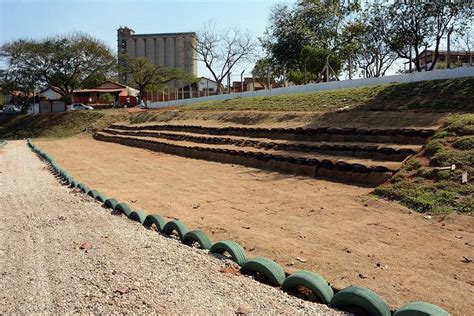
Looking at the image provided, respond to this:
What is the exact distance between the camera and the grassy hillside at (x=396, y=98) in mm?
12844

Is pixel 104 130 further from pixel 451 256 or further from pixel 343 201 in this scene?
pixel 451 256

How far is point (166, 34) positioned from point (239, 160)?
83443 mm

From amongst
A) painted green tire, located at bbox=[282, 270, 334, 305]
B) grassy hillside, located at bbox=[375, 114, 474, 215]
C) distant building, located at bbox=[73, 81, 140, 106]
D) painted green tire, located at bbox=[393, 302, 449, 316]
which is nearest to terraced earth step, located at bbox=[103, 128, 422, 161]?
grassy hillside, located at bbox=[375, 114, 474, 215]

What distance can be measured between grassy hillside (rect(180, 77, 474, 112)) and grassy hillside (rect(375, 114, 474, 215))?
7.66ft

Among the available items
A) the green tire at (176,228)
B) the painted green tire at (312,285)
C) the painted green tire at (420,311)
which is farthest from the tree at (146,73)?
the painted green tire at (420,311)

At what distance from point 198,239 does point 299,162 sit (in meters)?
6.73

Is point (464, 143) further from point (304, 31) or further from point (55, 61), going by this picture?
point (55, 61)

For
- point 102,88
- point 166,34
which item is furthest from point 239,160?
point 166,34

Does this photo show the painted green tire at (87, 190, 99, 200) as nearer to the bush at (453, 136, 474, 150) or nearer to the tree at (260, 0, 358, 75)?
the bush at (453, 136, 474, 150)

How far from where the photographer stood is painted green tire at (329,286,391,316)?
3541 mm

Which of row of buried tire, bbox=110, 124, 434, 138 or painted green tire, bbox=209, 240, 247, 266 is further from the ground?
row of buried tire, bbox=110, 124, 434, 138

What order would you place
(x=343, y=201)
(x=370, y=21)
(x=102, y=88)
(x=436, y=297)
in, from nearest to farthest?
1. (x=436, y=297)
2. (x=343, y=201)
3. (x=370, y=21)
4. (x=102, y=88)

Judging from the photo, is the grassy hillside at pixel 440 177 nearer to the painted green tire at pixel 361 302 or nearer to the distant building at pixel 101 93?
the painted green tire at pixel 361 302

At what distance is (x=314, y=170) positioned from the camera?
11.1 meters
